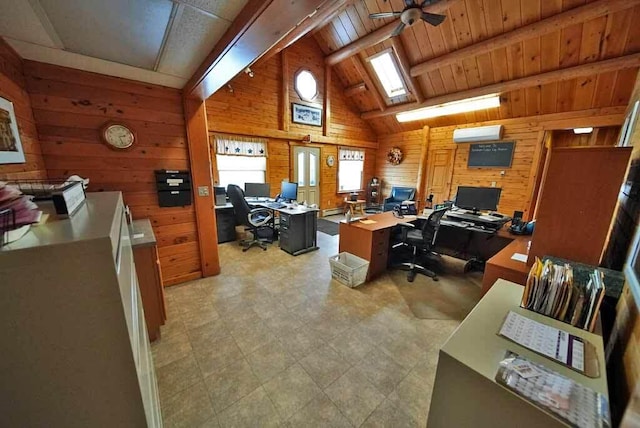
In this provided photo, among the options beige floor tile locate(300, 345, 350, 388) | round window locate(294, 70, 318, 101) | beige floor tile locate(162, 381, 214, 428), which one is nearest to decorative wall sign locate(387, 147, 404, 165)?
round window locate(294, 70, 318, 101)

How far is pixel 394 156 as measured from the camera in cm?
719

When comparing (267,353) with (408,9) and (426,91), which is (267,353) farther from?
(426,91)

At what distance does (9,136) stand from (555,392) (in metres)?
2.93

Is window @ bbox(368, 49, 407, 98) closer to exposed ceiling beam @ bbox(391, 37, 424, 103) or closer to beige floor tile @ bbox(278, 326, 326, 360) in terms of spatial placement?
exposed ceiling beam @ bbox(391, 37, 424, 103)

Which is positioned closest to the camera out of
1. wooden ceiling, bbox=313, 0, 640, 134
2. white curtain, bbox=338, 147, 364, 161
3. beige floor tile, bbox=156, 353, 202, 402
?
beige floor tile, bbox=156, 353, 202, 402

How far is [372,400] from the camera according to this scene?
148cm

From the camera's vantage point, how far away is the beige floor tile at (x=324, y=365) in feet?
5.30

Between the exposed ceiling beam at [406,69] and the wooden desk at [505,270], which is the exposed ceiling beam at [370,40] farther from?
the wooden desk at [505,270]

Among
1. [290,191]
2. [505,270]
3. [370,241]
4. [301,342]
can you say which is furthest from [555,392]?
[290,191]

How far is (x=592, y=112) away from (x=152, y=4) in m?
6.52

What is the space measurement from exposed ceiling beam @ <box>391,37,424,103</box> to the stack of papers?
509cm

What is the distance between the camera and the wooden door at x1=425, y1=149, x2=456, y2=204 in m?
6.14

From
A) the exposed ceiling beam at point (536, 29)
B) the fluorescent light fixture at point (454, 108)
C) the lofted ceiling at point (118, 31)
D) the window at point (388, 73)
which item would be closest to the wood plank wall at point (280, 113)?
the window at point (388, 73)

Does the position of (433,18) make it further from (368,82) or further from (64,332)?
(64,332)
